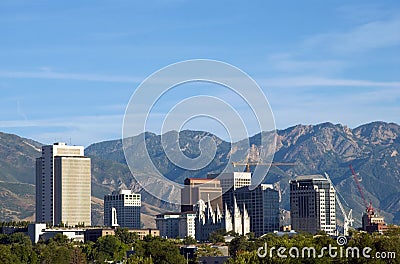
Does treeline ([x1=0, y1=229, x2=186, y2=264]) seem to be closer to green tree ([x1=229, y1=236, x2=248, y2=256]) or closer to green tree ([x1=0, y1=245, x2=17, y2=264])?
green tree ([x1=0, y1=245, x2=17, y2=264])

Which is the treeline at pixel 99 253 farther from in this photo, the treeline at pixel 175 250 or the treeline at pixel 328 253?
the treeline at pixel 328 253

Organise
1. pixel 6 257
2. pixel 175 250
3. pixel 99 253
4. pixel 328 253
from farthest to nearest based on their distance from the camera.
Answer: pixel 99 253 → pixel 175 250 → pixel 6 257 → pixel 328 253

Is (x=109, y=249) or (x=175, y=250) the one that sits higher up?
(x=175, y=250)

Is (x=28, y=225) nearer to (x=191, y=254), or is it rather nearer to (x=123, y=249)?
(x=123, y=249)

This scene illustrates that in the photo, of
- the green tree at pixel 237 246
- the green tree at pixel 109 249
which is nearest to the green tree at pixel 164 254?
the green tree at pixel 109 249

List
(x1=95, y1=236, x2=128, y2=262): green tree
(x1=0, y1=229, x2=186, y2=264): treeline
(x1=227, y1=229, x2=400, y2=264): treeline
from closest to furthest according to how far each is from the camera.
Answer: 1. (x1=227, y1=229, x2=400, y2=264): treeline
2. (x1=0, y1=229, x2=186, y2=264): treeline
3. (x1=95, y1=236, x2=128, y2=262): green tree

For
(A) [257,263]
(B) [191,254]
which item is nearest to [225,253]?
(B) [191,254]

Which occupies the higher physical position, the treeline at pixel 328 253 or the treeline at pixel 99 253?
the treeline at pixel 328 253

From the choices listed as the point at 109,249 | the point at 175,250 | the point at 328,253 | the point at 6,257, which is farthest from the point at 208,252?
the point at 328,253

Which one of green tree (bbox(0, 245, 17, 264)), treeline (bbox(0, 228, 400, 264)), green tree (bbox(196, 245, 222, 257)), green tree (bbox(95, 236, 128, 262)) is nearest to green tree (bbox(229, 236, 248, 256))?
treeline (bbox(0, 228, 400, 264))

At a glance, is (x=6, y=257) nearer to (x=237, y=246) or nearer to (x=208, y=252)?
(x=208, y=252)

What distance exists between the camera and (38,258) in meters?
126

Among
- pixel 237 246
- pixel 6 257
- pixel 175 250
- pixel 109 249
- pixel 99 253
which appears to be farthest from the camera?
pixel 109 249

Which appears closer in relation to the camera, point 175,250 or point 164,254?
point 164,254
